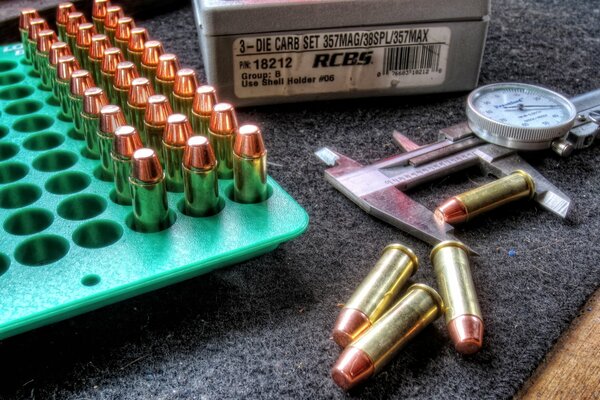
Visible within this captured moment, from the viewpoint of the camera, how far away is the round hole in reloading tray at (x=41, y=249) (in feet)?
1.89

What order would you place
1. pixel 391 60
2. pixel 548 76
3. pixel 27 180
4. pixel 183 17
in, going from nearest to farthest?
1. pixel 27 180
2. pixel 391 60
3. pixel 548 76
4. pixel 183 17

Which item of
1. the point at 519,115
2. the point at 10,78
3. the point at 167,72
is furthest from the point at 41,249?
the point at 519,115

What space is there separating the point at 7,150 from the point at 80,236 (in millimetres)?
188

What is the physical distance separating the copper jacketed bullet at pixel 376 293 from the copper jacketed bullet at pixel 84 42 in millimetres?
464

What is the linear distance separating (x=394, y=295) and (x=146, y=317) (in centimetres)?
23

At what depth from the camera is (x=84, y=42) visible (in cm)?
80

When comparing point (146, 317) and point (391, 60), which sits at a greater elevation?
point (391, 60)

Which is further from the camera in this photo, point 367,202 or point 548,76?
point 548,76

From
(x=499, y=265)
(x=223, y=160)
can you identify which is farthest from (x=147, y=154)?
(x=499, y=265)

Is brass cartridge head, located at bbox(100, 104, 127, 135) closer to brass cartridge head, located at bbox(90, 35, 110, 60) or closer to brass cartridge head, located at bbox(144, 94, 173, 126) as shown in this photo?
brass cartridge head, located at bbox(144, 94, 173, 126)

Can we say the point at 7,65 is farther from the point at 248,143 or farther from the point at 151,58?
the point at 248,143

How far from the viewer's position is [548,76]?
3.22ft

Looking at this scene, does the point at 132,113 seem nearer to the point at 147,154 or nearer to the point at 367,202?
the point at 147,154

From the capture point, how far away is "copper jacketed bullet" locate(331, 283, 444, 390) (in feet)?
1.63
